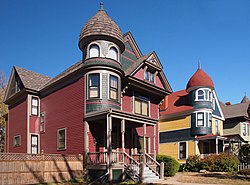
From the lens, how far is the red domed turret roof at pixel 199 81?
35938 millimetres

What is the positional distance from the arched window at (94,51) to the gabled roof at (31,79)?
8045mm

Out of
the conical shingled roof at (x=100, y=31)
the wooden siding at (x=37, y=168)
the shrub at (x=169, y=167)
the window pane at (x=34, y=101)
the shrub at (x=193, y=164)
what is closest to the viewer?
the wooden siding at (x=37, y=168)

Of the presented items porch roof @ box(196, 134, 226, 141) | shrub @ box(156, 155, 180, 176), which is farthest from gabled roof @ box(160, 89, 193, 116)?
shrub @ box(156, 155, 180, 176)

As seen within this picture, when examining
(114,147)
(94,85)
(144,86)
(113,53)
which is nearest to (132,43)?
(144,86)

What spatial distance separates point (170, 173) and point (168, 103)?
684 inches

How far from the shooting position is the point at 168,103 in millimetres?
39844

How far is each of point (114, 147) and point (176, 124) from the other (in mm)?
15929

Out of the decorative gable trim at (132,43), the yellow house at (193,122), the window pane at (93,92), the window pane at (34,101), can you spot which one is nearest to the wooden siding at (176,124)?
the yellow house at (193,122)

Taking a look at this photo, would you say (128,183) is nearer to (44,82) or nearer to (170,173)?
(170,173)

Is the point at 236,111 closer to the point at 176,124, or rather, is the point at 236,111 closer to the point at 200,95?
the point at 200,95

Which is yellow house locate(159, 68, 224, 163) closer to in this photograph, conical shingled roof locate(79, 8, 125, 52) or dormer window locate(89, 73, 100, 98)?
conical shingled roof locate(79, 8, 125, 52)

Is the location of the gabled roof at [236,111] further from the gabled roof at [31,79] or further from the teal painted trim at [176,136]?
the gabled roof at [31,79]

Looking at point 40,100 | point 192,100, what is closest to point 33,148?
point 40,100

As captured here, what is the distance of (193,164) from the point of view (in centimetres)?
3112
